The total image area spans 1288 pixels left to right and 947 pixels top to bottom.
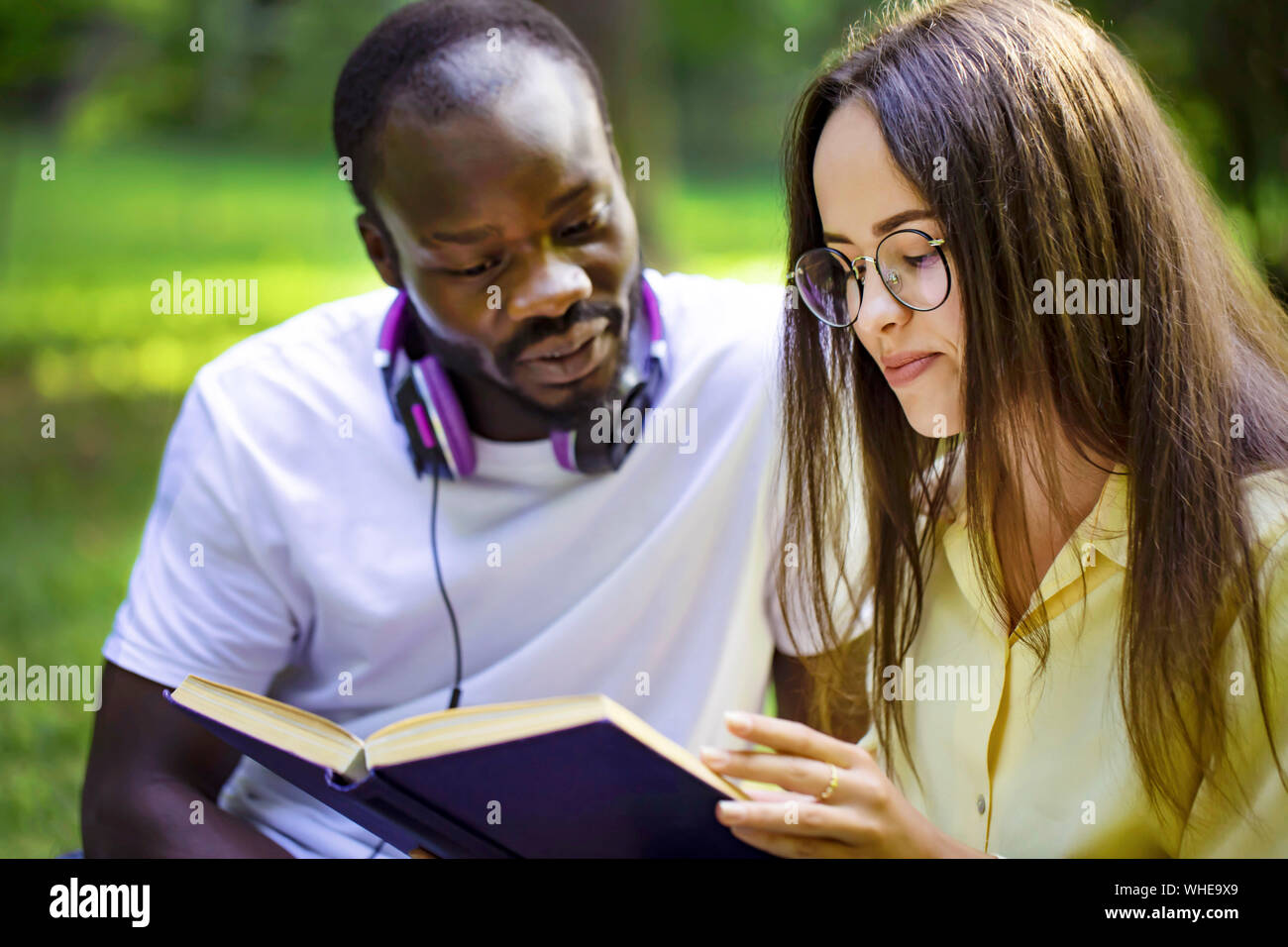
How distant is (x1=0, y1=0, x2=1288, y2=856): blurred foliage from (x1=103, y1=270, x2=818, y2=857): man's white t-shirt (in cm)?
42

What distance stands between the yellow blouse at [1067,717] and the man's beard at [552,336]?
0.65 m

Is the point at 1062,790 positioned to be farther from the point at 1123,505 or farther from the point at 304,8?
the point at 304,8

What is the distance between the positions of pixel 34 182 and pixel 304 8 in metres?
2.49

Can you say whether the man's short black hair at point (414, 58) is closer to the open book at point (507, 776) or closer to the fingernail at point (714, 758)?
the open book at point (507, 776)

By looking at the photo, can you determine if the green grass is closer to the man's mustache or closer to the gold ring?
the man's mustache

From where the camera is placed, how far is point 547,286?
6.67 feet

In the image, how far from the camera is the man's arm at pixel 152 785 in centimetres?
198

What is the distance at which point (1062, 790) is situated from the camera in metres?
1.59

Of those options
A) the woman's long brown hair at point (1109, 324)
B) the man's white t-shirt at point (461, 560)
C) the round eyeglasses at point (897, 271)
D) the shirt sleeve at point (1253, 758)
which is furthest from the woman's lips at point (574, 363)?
the shirt sleeve at point (1253, 758)

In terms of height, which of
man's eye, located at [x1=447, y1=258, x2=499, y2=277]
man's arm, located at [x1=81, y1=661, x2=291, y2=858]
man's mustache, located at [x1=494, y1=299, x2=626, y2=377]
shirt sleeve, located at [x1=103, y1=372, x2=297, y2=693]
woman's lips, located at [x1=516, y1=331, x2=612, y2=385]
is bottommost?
man's arm, located at [x1=81, y1=661, x2=291, y2=858]

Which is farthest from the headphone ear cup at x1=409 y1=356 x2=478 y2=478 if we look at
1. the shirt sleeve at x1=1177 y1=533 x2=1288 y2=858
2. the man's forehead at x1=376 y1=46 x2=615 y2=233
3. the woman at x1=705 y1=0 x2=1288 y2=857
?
the shirt sleeve at x1=1177 y1=533 x2=1288 y2=858

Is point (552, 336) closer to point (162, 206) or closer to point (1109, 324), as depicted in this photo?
point (1109, 324)

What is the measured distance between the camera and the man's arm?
6.49 ft

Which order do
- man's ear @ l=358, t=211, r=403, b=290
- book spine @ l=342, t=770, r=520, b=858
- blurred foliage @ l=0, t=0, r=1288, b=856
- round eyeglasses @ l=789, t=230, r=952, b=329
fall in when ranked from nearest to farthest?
book spine @ l=342, t=770, r=520, b=858 → round eyeglasses @ l=789, t=230, r=952, b=329 → man's ear @ l=358, t=211, r=403, b=290 → blurred foliage @ l=0, t=0, r=1288, b=856
